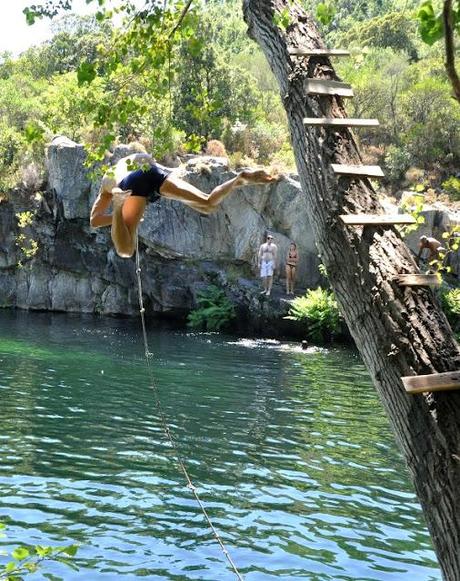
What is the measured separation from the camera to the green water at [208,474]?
946 cm

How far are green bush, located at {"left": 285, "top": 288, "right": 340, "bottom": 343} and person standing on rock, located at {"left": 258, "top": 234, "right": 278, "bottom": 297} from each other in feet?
4.53

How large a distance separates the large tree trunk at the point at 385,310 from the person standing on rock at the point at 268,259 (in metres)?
25.9

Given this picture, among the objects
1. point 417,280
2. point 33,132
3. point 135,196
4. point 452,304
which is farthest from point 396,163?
point 417,280

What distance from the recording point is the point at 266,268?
30.7 m

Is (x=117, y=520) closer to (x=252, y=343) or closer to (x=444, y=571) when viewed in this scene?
(x=444, y=571)

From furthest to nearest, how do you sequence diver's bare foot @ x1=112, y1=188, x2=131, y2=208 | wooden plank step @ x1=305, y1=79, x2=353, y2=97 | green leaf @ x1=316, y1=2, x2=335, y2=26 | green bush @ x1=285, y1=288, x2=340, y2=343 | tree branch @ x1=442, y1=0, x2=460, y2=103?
green bush @ x1=285, y1=288, x2=340, y2=343 → diver's bare foot @ x1=112, y1=188, x2=131, y2=208 → wooden plank step @ x1=305, y1=79, x2=353, y2=97 → green leaf @ x1=316, y1=2, x2=335, y2=26 → tree branch @ x1=442, y1=0, x2=460, y2=103

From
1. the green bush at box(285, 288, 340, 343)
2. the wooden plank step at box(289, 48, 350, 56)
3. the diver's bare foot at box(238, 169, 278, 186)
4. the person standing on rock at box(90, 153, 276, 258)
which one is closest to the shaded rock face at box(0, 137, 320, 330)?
the green bush at box(285, 288, 340, 343)

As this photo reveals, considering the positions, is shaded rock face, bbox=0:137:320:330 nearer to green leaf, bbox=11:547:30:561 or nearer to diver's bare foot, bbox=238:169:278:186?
diver's bare foot, bbox=238:169:278:186

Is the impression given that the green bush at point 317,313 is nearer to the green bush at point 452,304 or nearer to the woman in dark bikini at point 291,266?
the woman in dark bikini at point 291,266

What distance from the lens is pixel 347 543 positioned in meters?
9.97

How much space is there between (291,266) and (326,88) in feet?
89.6

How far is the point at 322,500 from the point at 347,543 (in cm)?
157

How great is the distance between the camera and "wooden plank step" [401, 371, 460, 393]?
3.20 m

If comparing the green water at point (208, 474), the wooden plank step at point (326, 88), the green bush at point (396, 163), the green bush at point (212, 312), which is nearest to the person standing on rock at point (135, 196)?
the wooden plank step at point (326, 88)
